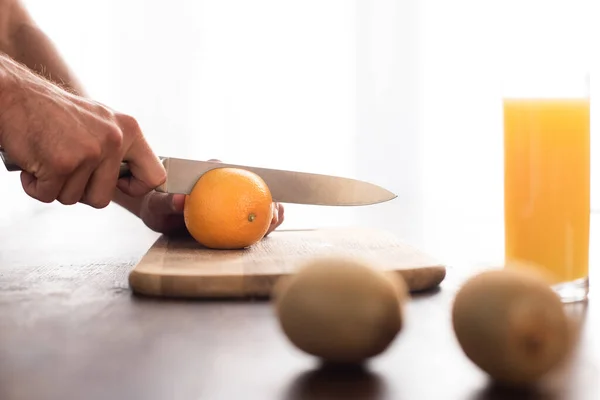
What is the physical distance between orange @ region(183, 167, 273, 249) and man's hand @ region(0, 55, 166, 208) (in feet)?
0.35

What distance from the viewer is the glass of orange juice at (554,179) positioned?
81cm

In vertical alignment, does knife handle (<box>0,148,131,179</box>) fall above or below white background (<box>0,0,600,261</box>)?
below

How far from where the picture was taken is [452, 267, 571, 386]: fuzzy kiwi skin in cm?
49

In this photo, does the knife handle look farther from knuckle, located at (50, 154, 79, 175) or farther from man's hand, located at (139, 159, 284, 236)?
man's hand, located at (139, 159, 284, 236)

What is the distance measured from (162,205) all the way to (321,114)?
9.59 ft

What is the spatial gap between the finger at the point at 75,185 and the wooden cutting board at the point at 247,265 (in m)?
0.14

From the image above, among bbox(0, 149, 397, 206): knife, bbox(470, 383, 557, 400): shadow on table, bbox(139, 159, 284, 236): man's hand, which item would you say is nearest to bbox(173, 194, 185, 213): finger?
bbox(139, 159, 284, 236): man's hand

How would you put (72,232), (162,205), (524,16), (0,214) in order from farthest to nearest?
(0,214) < (72,232) < (162,205) < (524,16)

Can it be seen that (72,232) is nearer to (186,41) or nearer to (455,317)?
(455,317)

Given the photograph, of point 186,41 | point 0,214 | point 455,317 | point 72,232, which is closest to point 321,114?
point 186,41

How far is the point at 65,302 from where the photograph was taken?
85 centimetres

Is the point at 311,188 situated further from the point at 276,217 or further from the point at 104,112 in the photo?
the point at 104,112

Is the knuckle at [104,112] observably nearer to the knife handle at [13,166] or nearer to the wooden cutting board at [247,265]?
the knife handle at [13,166]

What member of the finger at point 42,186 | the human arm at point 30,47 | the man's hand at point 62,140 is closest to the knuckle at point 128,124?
the man's hand at point 62,140
